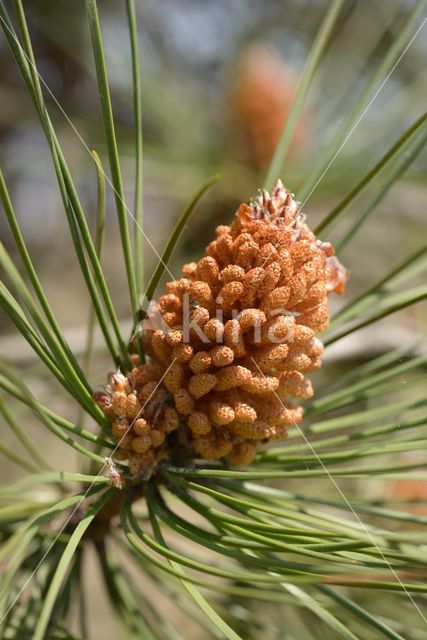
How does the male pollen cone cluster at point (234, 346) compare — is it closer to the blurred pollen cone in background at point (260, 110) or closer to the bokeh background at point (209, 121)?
the bokeh background at point (209, 121)

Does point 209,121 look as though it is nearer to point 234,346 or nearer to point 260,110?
point 260,110

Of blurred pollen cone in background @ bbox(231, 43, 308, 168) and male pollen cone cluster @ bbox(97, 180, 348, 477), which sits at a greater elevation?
blurred pollen cone in background @ bbox(231, 43, 308, 168)

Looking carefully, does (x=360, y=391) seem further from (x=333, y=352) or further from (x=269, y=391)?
(x=333, y=352)

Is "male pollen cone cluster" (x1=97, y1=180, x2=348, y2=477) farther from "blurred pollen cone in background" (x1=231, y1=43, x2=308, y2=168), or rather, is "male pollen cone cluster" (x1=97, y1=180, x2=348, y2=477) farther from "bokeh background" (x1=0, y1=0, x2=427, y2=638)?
"blurred pollen cone in background" (x1=231, y1=43, x2=308, y2=168)

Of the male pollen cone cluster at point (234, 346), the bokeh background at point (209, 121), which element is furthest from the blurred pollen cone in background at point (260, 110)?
the male pollen cone cluster at point (234, 346)

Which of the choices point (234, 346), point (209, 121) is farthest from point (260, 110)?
point (234, 346)

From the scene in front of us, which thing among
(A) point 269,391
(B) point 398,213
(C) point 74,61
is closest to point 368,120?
(B) point 398,213

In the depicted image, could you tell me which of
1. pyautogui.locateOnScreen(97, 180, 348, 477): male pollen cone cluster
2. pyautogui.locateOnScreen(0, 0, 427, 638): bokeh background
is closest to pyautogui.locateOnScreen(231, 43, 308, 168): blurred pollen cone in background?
pyautogui.locateOnScreen(0, 0, 427, 638): bokeh background
